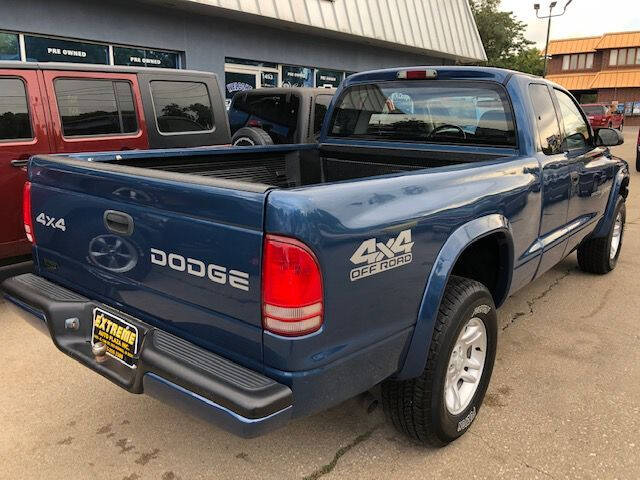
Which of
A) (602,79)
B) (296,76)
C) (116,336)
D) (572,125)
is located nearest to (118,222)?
(116,336)

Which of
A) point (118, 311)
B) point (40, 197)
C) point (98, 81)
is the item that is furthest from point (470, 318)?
point (98, 81)

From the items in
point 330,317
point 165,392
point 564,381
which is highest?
point 330,317

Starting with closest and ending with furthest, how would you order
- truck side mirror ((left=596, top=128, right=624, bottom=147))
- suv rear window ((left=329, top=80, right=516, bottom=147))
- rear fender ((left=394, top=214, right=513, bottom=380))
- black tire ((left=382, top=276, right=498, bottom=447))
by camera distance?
rear fender ((left=394, top=214, right=513, bottom=380))
black tire ((left=382, top=276, right=498, bottom=447))
suv rear window ((left=329, top=80, right=516, bottom=147))
truck side mirror ((left=596, top=128, right=624, bottom=147))

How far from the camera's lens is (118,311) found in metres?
2.24

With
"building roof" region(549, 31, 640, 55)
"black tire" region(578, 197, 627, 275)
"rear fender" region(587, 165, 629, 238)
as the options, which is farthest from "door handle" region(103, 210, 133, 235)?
"building roof" region(549, 31, 640, 55)

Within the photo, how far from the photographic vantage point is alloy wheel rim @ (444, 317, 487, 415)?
2529mm

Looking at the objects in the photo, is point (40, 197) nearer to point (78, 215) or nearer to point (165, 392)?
point (78, 215)

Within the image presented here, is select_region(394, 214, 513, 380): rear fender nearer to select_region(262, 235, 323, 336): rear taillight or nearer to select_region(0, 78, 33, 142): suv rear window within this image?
select_region(262, 235, 323, 336): rear taillight

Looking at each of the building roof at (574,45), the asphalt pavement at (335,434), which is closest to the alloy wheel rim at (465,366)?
the asphalt pavement at (335,434)

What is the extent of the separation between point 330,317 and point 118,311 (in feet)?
3.26

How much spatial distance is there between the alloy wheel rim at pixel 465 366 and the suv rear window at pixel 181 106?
3.89 meters

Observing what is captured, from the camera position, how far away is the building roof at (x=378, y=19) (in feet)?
34.8

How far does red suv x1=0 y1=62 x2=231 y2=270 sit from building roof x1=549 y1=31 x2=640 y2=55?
5222 centimetres

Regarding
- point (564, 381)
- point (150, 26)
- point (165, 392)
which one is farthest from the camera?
point (150, 26)
